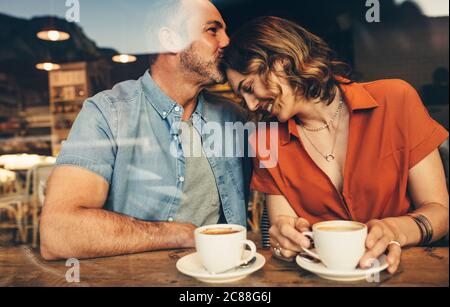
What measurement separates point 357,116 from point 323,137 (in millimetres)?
131

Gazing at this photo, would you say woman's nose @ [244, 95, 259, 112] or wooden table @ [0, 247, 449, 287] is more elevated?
woman's nose @ [244, 95, 259, 112]

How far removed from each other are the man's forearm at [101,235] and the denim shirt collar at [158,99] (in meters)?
0.39

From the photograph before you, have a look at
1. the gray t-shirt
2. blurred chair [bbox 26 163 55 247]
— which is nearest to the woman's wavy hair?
the gray t-shirt

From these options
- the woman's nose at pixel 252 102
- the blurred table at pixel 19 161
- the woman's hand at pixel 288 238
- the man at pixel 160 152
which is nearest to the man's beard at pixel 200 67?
the man at pixel 160 152

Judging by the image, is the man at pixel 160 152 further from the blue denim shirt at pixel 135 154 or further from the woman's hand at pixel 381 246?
the woman's hand at pixel 381 246

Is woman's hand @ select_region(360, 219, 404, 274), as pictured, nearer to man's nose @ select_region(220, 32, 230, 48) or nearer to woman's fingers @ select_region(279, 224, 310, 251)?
woman's fingers @ select_region(279, 224, 310, 251)

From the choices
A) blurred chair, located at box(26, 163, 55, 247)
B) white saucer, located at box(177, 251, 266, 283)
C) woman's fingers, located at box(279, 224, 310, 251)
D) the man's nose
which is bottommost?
white saucer, located at box(177, 251, 266, 283)

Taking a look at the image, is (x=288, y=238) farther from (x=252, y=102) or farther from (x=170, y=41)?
(x=170, y=41)

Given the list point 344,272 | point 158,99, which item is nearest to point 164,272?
point 344,272

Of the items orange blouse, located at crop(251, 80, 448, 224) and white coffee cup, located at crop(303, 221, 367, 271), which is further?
orange blouse, located at crop(251, 80, 448, 224)

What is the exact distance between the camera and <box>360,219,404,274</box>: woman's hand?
3.05ft

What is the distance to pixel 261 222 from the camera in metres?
1.59

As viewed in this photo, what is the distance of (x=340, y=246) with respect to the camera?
0.89m

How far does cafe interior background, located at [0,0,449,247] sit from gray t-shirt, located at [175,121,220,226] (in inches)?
7.2
